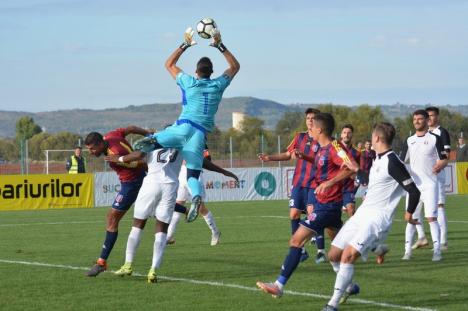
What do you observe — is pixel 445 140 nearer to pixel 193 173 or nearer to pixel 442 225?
pixel 442 225

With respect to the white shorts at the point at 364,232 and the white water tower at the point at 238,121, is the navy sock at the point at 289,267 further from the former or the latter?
Result: the white water tower at the point at 238,121

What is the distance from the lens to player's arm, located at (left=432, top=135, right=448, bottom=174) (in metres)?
14.8

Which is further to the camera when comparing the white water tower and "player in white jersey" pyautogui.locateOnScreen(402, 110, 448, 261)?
the white water tower

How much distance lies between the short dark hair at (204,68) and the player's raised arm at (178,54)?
0.35 meters

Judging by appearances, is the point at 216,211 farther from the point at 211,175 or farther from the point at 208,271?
the point at 208,271

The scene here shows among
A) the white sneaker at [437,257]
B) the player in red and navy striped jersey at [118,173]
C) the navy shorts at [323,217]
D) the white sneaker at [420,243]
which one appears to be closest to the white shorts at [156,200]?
the player in red and navy striped jersey at [118,173]

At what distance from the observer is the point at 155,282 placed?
12039mm

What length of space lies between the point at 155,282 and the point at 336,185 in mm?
2806

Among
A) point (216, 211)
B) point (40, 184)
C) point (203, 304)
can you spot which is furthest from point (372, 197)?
point (40, 184)

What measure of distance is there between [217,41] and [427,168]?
13.4 ft

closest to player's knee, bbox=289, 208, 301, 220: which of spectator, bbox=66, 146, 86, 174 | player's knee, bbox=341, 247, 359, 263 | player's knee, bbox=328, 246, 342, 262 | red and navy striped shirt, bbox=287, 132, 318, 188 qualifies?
red and navy striped shirt, bbox=287, 132, 318, 188

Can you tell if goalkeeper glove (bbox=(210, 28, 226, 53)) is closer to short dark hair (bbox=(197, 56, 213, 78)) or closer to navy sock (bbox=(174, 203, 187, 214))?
short dark hair (bbox=(197, 56, 213, 78))

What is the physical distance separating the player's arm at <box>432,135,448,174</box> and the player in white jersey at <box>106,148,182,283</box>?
4.45 meters

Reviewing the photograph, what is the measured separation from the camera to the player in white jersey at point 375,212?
9.48 meters
